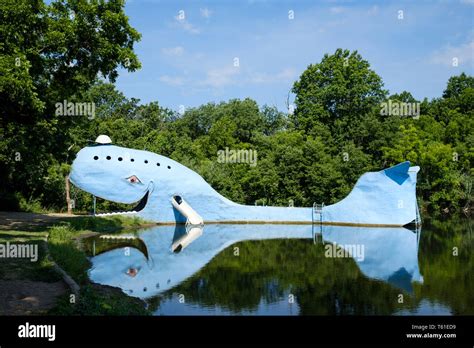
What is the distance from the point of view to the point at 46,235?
16375 mm

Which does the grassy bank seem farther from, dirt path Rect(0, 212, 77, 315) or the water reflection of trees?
the water reflection of trees

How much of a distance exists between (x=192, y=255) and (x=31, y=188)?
17160 millimetres

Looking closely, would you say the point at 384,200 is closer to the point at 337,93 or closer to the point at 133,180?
the point at 133,180

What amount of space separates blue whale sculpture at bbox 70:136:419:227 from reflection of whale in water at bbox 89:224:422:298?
40.9 inches

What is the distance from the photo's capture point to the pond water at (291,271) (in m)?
9.79

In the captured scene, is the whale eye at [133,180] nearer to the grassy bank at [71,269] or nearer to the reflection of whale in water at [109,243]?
the grassy bank at [71,269]

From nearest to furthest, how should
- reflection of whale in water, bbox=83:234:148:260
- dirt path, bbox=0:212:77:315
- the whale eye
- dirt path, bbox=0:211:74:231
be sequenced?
dirt path, bbox=0:212:77:315, reflection of whale in water, bbox=83:234:148:260, dirt path, bbox=0:211:74:231, the whale eye

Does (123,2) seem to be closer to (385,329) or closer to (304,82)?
(385,329)

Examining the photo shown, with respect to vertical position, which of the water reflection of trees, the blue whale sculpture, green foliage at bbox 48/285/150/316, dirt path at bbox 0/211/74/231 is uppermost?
the blue whale sculpture

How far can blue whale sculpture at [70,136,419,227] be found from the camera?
23625 mm

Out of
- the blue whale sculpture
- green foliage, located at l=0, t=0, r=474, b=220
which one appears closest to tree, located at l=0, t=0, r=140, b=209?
→ green foliage, located at l=0, t=0, r=474, b=220

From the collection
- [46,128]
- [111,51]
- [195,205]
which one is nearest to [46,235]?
[46,128]

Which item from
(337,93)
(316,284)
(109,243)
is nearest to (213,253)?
(109,243)

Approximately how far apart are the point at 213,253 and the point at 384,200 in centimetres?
1141
